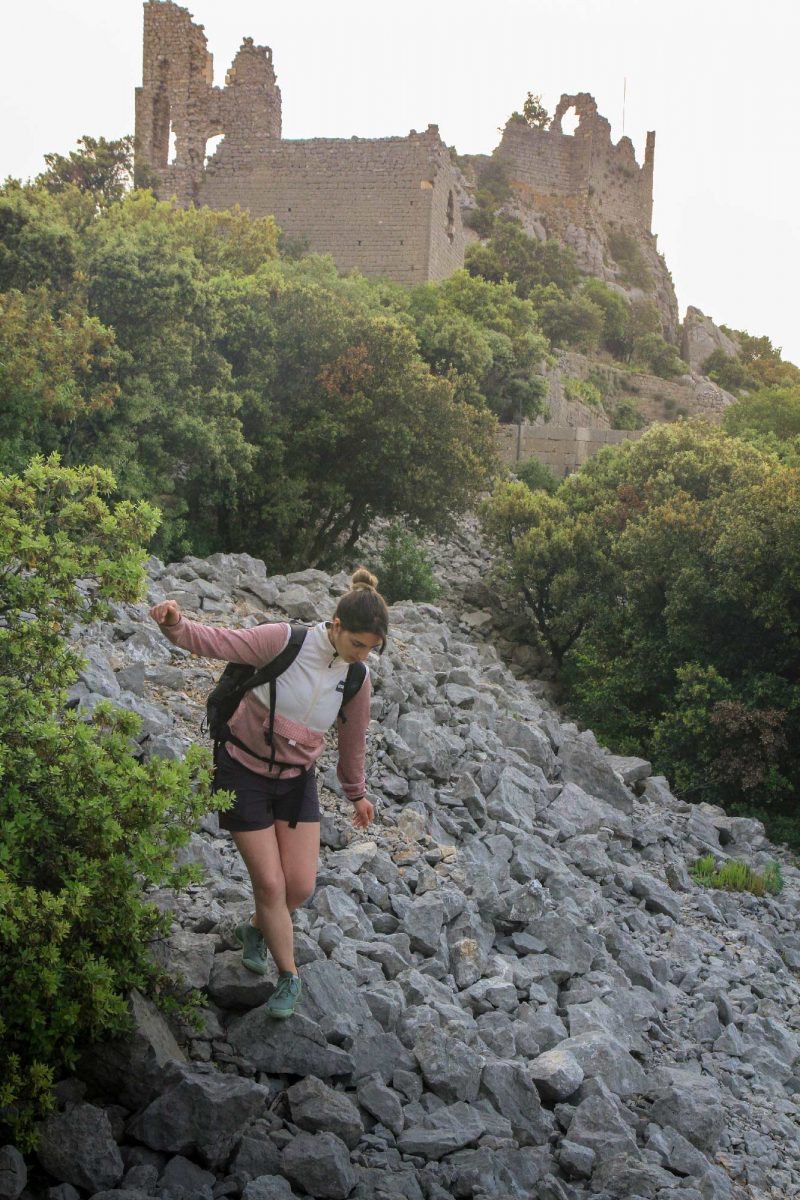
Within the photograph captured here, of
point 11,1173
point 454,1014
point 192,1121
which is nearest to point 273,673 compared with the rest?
point 192,1121

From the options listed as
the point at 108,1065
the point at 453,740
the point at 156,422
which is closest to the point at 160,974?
the point at 108,1065

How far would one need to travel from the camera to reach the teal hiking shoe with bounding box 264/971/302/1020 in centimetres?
503

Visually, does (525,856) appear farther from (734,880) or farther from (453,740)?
(734,880)

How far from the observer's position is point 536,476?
30.2 meters

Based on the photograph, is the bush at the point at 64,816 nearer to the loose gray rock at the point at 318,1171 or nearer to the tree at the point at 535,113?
the loose gray rock at the point at 318,1171

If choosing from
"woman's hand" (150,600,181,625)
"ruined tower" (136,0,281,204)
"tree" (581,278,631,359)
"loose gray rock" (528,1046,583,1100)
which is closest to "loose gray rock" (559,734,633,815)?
"loose gray rock" (528,1046,583,1100)

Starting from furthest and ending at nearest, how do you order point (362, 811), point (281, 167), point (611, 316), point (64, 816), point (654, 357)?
1. point (654, 357)
2. point (611, 316)
3. point (281, 167)
4. point (362, 811)
5. point (64, 816)

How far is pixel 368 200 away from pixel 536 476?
436 inches

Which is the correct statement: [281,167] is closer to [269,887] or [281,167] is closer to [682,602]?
[682,602]

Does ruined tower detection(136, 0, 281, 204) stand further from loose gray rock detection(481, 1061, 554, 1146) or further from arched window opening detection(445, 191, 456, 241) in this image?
loose gray rock detection(481, 1061, 554, 1146)

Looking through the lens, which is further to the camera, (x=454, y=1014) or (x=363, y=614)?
(x=454, y=1014)

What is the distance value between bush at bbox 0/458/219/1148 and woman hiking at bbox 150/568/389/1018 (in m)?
0.22

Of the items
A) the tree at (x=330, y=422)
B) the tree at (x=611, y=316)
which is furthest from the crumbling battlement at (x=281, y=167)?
the tree at (x=330, y=422)

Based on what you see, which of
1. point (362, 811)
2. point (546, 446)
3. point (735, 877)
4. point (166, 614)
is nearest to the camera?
point (166, 614)
